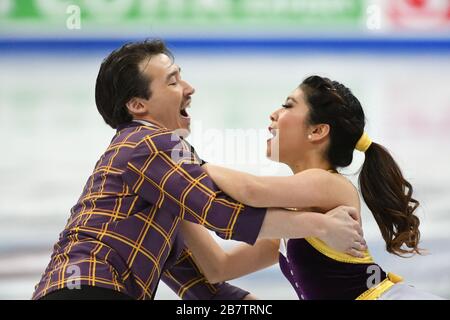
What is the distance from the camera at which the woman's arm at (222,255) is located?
2.60 m

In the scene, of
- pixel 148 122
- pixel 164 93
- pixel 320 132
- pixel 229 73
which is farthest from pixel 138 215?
pixel 229 73

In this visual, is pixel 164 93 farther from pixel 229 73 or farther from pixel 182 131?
pixel 229 73

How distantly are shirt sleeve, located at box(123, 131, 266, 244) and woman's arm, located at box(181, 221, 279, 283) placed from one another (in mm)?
420

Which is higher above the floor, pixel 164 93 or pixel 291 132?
pixel 164 93

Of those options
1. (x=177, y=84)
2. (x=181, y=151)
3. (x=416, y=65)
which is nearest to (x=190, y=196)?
(x=181, y=151)

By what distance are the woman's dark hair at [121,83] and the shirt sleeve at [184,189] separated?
0.84ft

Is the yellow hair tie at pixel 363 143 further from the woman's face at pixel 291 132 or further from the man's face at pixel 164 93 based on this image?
the man's face at pixel 164 93

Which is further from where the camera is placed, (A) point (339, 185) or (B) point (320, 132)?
(B) point (320, 132)

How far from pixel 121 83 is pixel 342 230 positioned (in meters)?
0.84

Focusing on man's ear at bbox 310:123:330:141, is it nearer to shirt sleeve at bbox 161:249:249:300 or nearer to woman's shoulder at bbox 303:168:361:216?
woman's shoulder at bbox 303:168:361:216

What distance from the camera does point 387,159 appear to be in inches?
98.1

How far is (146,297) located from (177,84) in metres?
0.72

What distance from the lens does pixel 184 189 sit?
212cm

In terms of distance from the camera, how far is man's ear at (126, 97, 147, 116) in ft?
7.86
